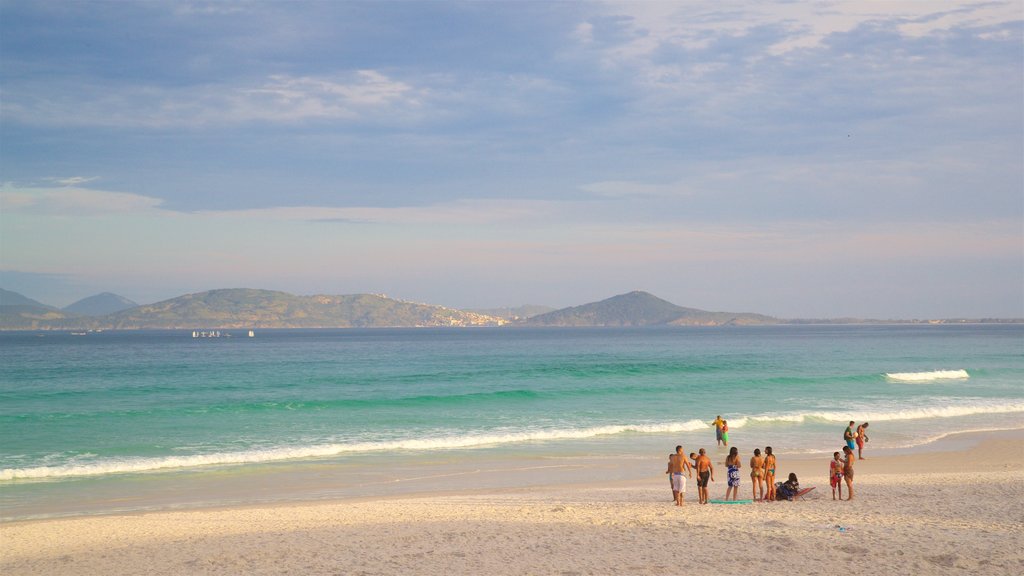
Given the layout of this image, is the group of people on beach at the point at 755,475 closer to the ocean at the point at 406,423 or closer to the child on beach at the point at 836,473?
the child on beach at the point at 836,473

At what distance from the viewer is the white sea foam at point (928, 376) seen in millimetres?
52562

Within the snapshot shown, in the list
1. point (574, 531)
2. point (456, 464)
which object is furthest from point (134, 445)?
point (574, 531)

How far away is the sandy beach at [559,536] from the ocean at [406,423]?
269 centimetres

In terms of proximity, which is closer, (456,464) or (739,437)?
(456,464)

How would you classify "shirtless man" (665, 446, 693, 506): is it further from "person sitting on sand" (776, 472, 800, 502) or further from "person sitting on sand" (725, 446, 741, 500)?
"person sitting on sand" (776, 472, 800, 502)

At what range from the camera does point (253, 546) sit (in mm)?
13367

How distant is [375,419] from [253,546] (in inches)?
774

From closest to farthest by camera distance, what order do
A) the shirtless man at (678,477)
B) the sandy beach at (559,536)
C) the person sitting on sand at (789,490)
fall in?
the sandy beach at (559,536), the shirtless man at (678,477), the person sitting on sand at (789,490)

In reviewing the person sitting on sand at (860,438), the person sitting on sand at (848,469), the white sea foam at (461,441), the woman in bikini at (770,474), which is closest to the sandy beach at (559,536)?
the person sitting on sand at (848,469)

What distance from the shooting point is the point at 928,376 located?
5378 centimetres

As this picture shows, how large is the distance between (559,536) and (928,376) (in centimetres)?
4800

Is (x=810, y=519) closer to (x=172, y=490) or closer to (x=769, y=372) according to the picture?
(x=172, y=490)

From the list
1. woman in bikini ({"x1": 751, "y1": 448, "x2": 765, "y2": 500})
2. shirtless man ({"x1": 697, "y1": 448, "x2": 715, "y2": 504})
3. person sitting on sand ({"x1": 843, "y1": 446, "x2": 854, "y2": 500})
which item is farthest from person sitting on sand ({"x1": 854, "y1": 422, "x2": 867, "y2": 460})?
shirtless man ({"x1": 697, "y1": 448, "x2": 715, "y2": 504})

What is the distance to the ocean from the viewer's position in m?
20.5
